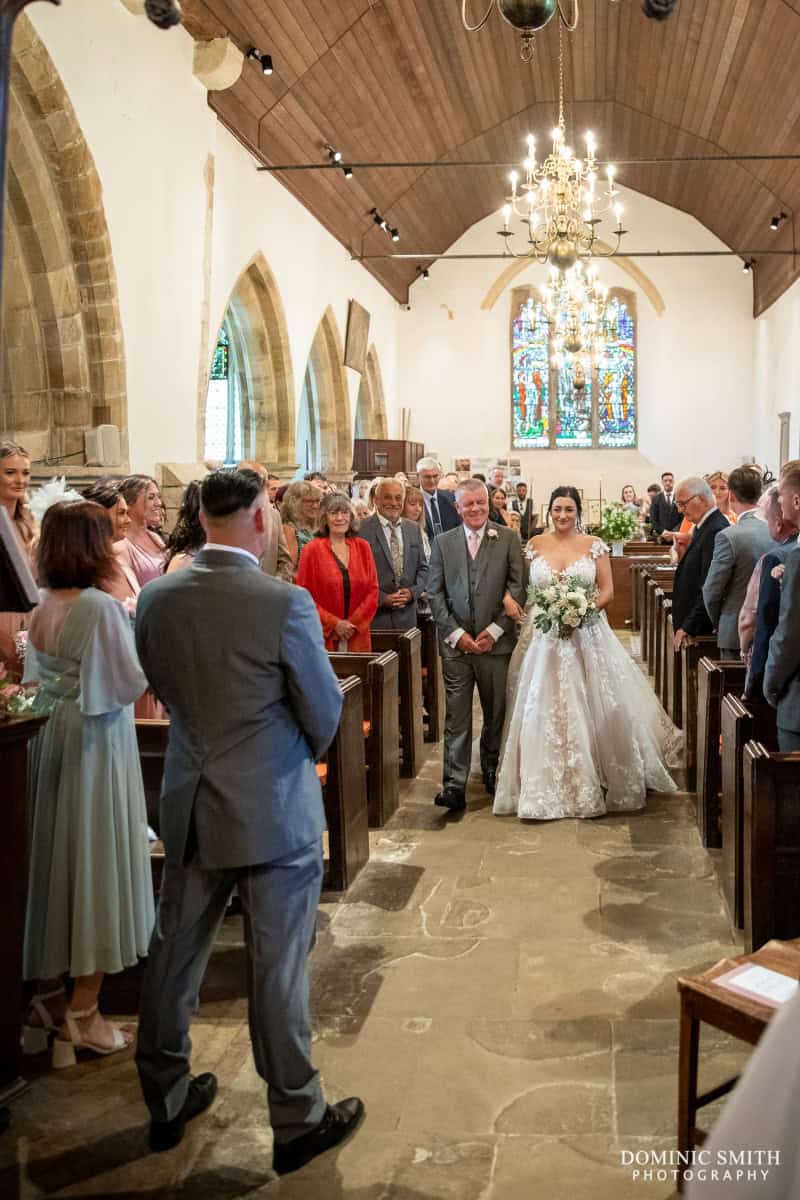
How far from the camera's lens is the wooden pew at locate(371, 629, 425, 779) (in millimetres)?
6297

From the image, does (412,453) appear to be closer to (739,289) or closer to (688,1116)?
(739,289)

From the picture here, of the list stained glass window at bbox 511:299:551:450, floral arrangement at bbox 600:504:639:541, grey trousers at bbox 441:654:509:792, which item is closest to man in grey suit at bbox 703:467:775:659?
grey trousers at bbox 441:654:509:792

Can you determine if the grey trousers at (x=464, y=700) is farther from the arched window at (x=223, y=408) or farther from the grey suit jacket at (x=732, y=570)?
the arched window at (x=223, y=408)

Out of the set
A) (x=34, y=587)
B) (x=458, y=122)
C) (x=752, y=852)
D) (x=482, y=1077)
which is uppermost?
(x=458, y=122)

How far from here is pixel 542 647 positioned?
18.9ft

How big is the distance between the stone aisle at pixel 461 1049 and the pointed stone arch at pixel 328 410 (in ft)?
37.7

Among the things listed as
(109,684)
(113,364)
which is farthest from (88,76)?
(109,684)

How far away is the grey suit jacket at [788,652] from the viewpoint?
361cm

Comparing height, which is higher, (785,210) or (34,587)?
(785,210)

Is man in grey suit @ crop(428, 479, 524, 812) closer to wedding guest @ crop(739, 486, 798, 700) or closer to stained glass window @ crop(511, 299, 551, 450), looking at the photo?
wedding guest @ crop(739, 486, 798, 700)

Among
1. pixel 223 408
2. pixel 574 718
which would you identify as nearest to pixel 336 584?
pixel 574 718

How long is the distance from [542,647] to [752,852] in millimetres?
2293

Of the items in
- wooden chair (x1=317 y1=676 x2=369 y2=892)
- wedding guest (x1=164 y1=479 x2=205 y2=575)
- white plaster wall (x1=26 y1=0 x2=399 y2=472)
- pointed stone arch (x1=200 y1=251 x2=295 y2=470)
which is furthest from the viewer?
pointed stone arch (x1=200 y1=251 x2=295 y2=470)

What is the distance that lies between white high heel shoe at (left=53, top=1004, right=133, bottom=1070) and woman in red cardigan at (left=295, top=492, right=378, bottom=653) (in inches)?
118
